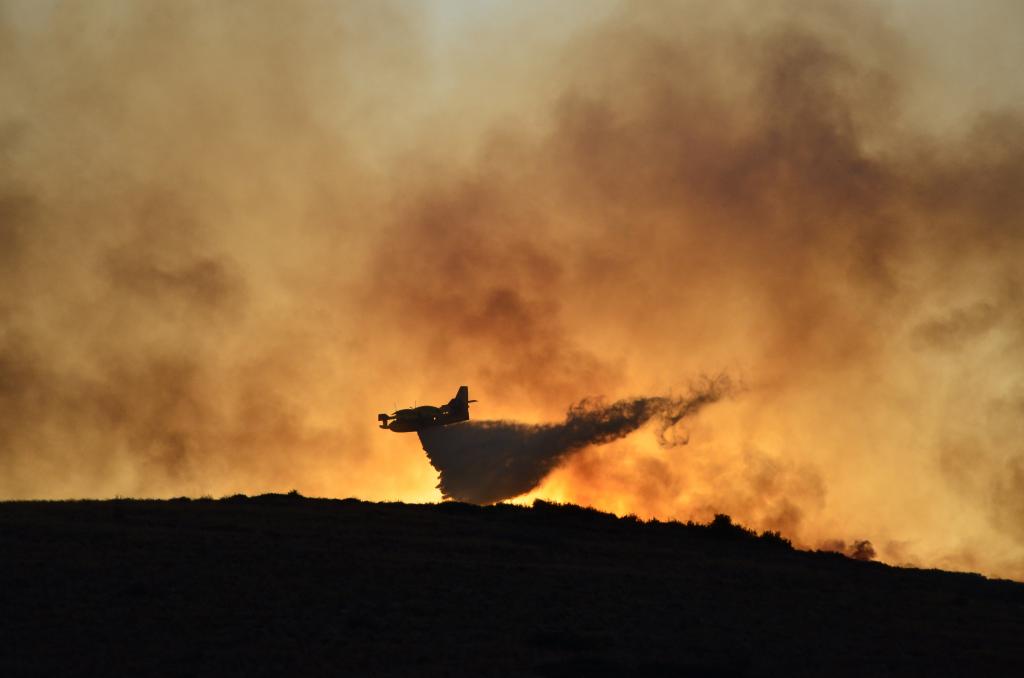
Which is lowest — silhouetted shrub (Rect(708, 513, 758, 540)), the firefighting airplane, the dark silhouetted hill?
the dark silhouetted hill

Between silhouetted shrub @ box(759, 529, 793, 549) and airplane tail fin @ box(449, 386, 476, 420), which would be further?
airplane tail fin @ box(449, 386, 476, 420)

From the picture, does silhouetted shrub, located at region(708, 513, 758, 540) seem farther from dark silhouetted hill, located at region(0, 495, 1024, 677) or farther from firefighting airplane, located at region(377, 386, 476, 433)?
firefighting airplane, located at region(377, 386, 476, 433)

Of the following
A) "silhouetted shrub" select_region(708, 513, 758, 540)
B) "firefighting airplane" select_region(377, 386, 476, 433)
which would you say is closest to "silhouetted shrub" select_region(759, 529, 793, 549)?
"silhouetted shrub" select_region(708, 513, 758, 540)

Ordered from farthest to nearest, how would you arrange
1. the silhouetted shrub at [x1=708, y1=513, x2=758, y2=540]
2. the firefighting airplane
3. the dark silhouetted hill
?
the firefighting airplane → the silhouetted shrub at [x1=708, y1=513, x2=758, y2=540] → the dark silhouetted hill

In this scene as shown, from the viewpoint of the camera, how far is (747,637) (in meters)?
36.0

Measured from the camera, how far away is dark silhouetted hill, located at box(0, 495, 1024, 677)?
3128 centimetres

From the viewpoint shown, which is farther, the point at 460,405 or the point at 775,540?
the point at 460,405

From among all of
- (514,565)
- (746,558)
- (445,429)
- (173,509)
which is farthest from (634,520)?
(445,429)

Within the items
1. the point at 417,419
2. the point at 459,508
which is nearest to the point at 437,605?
the point at 459,508

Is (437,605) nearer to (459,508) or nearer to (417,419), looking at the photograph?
(459,508)

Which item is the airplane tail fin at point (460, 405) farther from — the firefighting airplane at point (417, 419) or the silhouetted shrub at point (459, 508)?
the silhouetted shrub at point (459, 508)

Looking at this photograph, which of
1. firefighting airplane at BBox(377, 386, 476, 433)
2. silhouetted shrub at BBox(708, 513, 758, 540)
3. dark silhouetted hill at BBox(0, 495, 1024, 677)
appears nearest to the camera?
dark silhouetted hill at BBox(0, 495, 1024, 677)

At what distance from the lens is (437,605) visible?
123 ft

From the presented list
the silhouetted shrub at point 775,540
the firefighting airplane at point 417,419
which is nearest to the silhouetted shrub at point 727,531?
the silhouetted shrub at point 775,540
